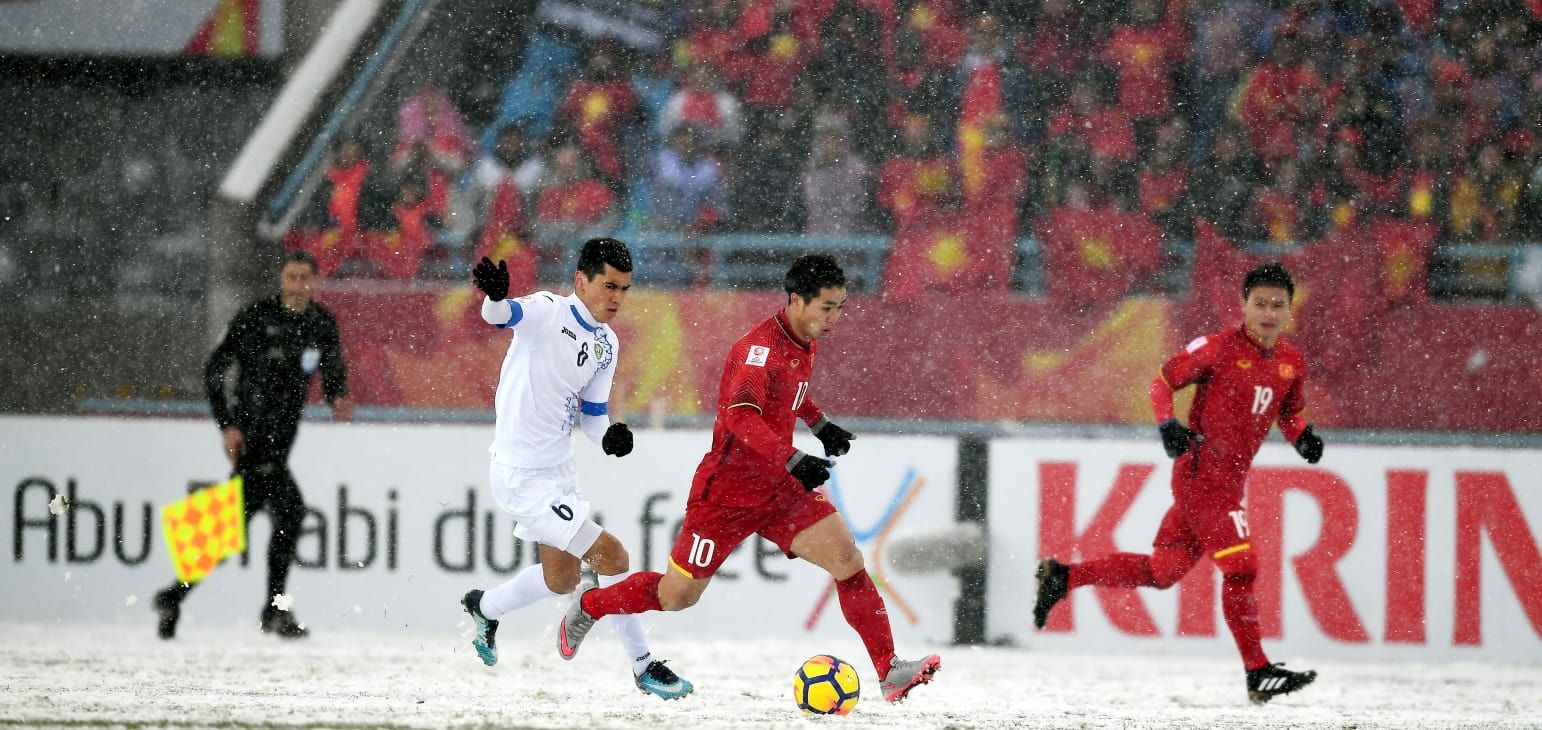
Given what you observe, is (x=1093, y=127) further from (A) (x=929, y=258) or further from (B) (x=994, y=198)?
(A) (x=929, y=258)

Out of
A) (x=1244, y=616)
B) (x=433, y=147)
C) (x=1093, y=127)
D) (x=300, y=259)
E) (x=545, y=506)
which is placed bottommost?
(x=1244, y=616)

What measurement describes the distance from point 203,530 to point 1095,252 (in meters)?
4.42

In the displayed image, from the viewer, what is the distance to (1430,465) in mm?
7230

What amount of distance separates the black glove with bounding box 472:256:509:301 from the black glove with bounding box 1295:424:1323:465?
288 cm

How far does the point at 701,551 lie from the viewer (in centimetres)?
509

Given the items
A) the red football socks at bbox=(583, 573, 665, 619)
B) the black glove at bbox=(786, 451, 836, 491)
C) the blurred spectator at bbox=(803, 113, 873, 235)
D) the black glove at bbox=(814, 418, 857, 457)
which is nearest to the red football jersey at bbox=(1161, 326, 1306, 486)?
the black glove at bbox=(814, 418, 857, 457)

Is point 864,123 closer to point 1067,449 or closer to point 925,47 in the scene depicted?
point 925,47

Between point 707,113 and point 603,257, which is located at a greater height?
point 707,113

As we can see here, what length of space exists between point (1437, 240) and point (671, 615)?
4119 mm

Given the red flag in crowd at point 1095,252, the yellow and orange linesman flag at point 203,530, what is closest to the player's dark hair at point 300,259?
the yellow and orange linesman flag at point 203,530

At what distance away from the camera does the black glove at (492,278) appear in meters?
4.89

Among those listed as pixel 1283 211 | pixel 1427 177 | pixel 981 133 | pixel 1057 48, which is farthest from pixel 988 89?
pixel 1427 177

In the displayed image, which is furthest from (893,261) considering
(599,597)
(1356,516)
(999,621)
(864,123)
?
(599,597)

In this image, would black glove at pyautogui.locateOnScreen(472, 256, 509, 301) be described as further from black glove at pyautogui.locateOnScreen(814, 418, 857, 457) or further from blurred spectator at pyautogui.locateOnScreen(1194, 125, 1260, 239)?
blurred spectator at pyautogui.locateOnScreen(1194, 125, 1260, 239)
